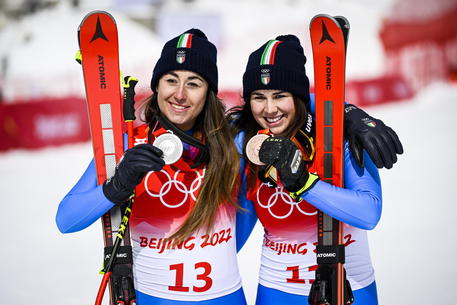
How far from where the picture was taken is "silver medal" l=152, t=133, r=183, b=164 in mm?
1915

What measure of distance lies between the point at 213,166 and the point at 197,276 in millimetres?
478

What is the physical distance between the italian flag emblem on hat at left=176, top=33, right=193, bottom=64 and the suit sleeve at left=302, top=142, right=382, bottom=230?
0.78m

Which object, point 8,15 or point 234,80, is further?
point 8,15

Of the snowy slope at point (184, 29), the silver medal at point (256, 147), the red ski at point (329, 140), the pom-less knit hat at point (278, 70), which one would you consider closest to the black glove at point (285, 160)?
the silver medal at point (256, 147)

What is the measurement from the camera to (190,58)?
6.96 feet

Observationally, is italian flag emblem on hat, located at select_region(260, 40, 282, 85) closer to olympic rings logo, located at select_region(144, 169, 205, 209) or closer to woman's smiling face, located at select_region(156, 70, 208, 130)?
woman's smiling face, located at select_region(156, 70, 208, 130)

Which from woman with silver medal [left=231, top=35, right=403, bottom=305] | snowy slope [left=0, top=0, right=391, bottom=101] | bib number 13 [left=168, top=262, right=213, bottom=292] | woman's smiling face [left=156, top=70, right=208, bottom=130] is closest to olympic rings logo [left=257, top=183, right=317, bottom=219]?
woman with silver medal [left=231, top=35, right=403, bottom=305]

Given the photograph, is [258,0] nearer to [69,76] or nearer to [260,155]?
[69,76]

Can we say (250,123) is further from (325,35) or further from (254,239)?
(254,239)

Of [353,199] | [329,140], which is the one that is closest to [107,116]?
[329,140]

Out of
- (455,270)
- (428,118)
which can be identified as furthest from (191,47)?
(428,118)

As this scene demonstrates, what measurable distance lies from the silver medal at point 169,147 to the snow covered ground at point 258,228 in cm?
213

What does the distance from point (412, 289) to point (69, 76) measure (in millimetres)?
9009

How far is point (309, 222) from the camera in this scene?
2.18 m
